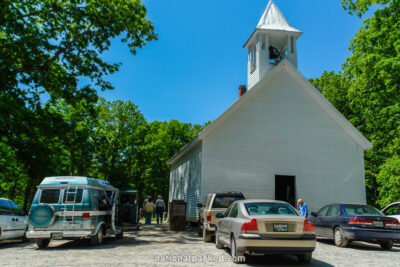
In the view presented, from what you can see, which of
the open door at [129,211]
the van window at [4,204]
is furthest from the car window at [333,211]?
the van window at [4,204]

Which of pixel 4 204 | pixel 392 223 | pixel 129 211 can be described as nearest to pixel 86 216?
pixel 4 204

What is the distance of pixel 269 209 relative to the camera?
27.7 ft

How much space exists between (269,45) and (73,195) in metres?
18.9

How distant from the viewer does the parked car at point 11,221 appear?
1173cm

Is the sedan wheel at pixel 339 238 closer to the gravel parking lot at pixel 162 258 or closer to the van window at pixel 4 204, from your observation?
the gravel parking lot at pixel 162 258

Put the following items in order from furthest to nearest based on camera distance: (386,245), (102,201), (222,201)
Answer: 1. (222,201)
2. (102,201)
3. (386,245)

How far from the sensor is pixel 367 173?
34.6 metres

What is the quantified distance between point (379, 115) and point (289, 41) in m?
8.23

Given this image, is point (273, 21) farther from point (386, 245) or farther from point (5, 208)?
point (5, 208)

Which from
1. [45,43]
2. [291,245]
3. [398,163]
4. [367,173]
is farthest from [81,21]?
[367,173]

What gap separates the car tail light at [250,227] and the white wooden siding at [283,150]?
1118 cm

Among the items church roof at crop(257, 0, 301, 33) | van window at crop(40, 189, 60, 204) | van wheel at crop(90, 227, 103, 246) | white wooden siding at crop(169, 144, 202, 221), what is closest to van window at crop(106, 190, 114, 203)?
van wheel at crop(90, 227, 103, 246)

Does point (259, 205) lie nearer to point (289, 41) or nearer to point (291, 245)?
point (291, 245)

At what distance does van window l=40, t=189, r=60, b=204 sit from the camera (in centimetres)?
1101
